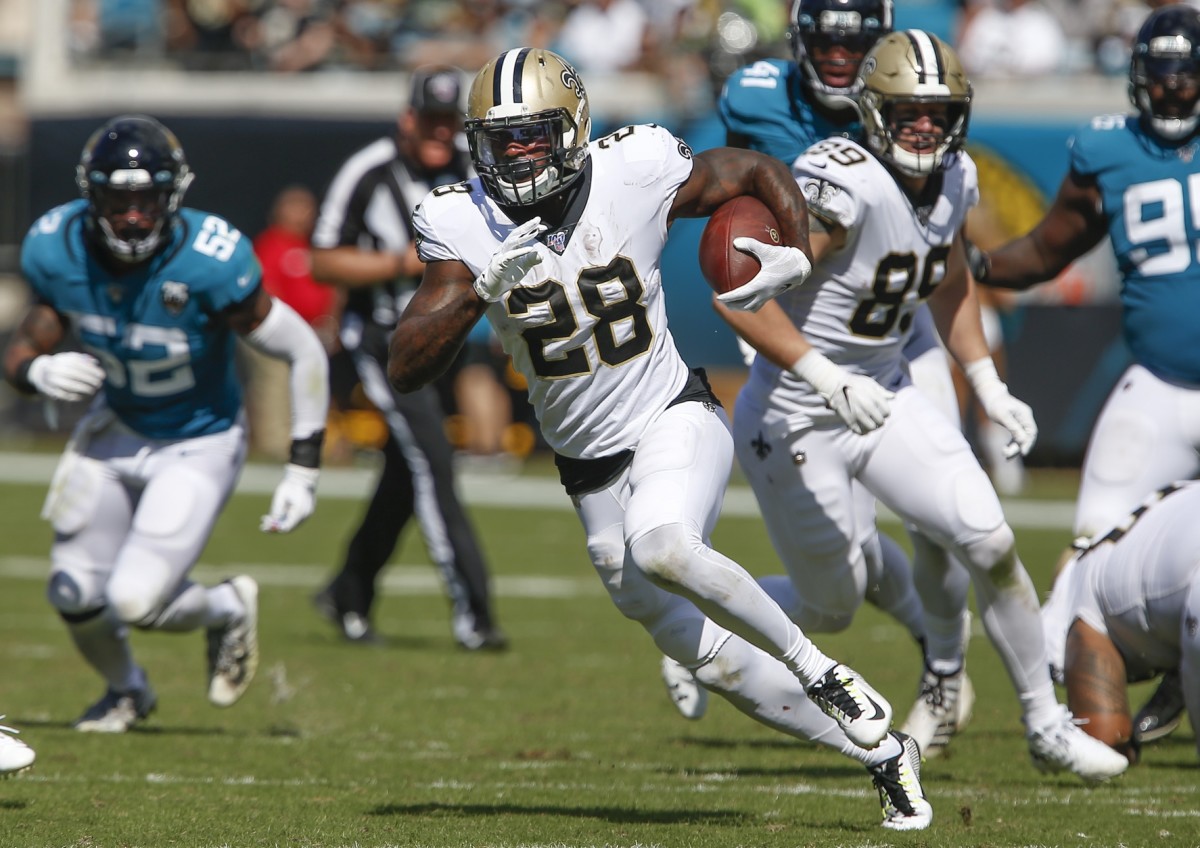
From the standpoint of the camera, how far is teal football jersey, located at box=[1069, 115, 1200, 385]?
539cm

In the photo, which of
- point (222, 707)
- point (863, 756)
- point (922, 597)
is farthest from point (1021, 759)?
point (222, 707)

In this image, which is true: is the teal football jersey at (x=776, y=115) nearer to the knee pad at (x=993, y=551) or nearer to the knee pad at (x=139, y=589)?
the knee pad at (x=993, y=551)

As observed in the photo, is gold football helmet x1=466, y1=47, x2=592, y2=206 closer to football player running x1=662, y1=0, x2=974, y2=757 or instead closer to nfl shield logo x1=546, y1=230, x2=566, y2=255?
nfl shield logo x1=546, y1=230, x2=566, y2=255

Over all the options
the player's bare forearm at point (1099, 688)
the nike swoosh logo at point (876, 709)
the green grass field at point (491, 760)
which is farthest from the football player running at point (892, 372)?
the nike swoosh logo at point (876, 709)

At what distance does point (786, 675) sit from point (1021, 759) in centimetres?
128

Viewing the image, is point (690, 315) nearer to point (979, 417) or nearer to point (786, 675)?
point (979, 417)

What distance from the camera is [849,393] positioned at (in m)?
4.28

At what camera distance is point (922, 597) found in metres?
5.11

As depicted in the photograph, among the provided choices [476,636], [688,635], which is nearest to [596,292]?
[688,635]

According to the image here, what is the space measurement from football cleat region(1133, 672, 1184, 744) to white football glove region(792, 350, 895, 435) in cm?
152

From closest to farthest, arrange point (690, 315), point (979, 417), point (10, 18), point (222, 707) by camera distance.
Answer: point (222, 707), point (979, 417), point (690, 315), point (10, 18)

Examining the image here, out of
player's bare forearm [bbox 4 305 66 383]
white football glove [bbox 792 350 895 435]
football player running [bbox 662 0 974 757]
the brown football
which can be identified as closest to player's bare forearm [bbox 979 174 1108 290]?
football player running [bbox 662 0 974 757]

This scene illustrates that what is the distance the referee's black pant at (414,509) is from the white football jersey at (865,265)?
2462 mm

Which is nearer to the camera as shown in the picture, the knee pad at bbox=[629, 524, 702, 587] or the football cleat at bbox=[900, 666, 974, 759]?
the knee pad at bbox=[629, 524, 702, 587]
